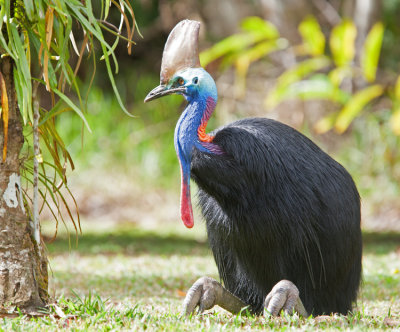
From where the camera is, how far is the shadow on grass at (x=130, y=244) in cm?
661

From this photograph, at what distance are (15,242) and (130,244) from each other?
13.0 ft

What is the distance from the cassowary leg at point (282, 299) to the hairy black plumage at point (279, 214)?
0.65 feet

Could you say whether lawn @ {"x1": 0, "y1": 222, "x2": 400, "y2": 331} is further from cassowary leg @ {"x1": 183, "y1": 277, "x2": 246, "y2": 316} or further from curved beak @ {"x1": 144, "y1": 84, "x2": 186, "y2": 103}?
curved beak @ {"x1": 144, "y1": 84, "x2": 186, "y2": 103}

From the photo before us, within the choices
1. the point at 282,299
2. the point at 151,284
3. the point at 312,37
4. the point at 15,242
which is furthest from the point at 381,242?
the point at 15,242

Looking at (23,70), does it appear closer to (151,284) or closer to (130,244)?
(151,284)

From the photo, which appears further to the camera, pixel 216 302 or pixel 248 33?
pixel 248 33

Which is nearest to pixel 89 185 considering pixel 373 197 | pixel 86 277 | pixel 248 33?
pixel 248 33

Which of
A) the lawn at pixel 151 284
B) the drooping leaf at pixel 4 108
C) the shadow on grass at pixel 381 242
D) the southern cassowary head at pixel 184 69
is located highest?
the southern cassowary head at pixel 184 69

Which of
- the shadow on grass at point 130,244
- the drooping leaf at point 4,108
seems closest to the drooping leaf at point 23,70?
the drooping leaf at point 4,108

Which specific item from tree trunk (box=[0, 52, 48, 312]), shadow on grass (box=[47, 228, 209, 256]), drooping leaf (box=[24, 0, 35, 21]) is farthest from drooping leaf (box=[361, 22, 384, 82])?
drooping leaf (box=[24, 0, 35, 21])

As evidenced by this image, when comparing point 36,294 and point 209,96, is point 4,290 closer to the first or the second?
point 36,294

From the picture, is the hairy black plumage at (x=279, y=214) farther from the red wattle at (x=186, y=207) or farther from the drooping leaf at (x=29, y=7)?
the drooping leaf at (x=29, y=7)

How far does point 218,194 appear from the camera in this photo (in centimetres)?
331

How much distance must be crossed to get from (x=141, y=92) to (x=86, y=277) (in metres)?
6.39
